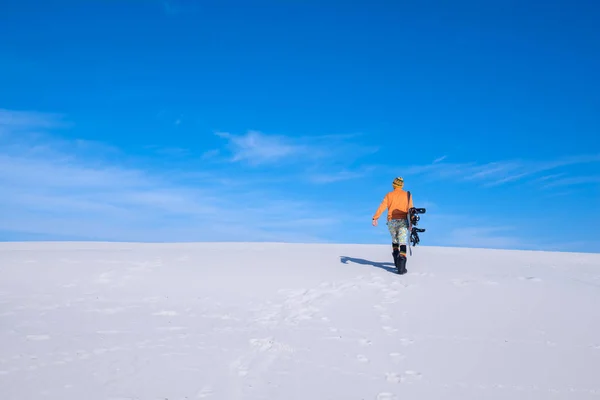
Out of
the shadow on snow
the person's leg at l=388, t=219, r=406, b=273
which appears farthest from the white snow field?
the person's leg at l=388, t=219, r=406, b=273

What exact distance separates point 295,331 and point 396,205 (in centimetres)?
590

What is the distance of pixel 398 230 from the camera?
37.7 feet

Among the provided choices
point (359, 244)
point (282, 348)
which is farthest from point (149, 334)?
point (359, 244)

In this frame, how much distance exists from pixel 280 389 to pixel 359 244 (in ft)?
49.1

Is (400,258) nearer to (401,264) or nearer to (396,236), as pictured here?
(401,264)

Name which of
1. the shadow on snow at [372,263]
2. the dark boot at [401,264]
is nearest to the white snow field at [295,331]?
the shadow on snow at [372,263]

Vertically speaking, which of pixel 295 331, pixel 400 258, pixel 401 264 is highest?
pixel 400 258

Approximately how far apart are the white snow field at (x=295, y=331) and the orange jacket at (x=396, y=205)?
155 centimetres

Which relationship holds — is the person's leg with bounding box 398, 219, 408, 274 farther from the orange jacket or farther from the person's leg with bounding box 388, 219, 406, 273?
the orange jacket

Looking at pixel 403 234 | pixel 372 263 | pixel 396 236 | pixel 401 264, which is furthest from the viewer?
pixel 372 263

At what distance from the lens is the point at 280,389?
4699 millimetres

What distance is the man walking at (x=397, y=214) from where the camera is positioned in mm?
11391

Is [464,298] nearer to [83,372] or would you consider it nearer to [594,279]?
[594,279]

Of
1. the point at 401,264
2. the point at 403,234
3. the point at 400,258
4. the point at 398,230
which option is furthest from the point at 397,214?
the point at 401,264
